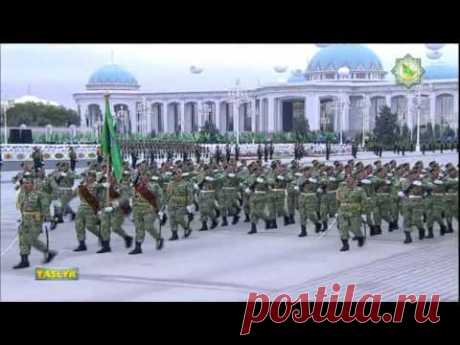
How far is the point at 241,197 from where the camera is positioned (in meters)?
15.6

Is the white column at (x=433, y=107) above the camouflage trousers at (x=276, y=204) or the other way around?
above

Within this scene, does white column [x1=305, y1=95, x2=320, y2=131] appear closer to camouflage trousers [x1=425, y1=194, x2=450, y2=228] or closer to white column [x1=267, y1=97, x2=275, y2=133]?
white column [x1=267, y1=97, x2=275, y2=133]

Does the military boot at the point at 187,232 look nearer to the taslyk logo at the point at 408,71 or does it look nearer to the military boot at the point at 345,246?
the military boot at the point at 345,246

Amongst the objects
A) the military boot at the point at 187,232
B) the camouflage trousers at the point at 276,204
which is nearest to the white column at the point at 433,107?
the camouflage trousers at the point at 276,204

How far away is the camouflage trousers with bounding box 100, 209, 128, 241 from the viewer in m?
12.0

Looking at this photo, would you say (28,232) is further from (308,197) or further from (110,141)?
(308,197)

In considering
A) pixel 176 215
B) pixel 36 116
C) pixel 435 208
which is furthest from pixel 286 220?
pixel 36 116

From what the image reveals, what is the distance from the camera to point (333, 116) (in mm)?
15906

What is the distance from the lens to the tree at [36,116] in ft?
52.3

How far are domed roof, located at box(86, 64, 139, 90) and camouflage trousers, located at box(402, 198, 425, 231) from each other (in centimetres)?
477

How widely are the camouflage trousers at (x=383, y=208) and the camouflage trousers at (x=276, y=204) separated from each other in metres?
1.93

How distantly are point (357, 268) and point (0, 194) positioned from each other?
44.6 ft

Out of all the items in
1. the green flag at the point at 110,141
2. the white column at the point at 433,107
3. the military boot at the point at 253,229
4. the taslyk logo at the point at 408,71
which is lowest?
the military boot at the point at 253,229

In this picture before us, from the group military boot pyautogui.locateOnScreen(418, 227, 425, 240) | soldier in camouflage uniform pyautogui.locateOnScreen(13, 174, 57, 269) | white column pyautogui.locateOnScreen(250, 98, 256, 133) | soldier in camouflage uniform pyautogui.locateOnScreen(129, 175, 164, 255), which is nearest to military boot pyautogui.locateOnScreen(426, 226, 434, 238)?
military boot pyautogui.locateOnScreen(418, 227, 425, 240)
